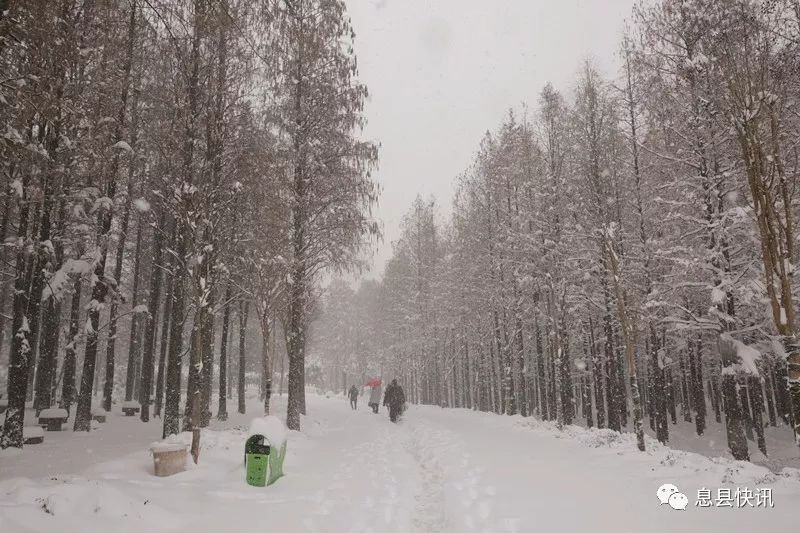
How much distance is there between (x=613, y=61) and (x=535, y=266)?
26.5ft

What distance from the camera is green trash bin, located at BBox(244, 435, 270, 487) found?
25.2 ft

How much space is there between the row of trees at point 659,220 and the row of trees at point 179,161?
272 inches

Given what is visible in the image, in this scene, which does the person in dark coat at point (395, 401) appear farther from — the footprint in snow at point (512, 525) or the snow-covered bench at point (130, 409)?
the footprint in snow at point (512, 525)

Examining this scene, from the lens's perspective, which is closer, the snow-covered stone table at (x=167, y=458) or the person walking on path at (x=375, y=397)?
the snow-covered stone table at (x=167, y=458)

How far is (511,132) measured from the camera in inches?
912

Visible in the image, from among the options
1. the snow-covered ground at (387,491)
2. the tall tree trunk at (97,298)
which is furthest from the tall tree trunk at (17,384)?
the tall tree trunk at (97,298)

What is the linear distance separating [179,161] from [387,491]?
9136mm

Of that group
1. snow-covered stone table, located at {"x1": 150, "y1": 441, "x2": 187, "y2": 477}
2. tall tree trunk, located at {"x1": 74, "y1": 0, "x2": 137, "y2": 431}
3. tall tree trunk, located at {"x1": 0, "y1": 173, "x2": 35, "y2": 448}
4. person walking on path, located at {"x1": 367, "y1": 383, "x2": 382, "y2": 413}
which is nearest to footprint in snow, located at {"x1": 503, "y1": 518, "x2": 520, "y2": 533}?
snow-covered stone table, located at {"x1": 150, "y1": 441, "x2": 187, "y2": 477}

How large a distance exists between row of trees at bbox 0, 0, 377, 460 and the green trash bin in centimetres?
140

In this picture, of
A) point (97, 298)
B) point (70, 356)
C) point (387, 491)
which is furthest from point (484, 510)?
point (70, 356)

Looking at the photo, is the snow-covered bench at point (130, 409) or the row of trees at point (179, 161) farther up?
the row of trees at point (179, 161)

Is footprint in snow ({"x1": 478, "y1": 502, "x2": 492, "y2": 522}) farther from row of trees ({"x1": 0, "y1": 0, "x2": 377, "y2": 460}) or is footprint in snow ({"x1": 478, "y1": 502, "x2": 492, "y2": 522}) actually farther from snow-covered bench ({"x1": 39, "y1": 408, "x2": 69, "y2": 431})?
snow-covered bench ({"x1": 39, "y1": 408, "x2": 69, "y2": 431})

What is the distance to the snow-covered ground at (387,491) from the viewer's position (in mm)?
5426

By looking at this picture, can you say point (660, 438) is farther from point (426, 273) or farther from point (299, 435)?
point (426, 273)
